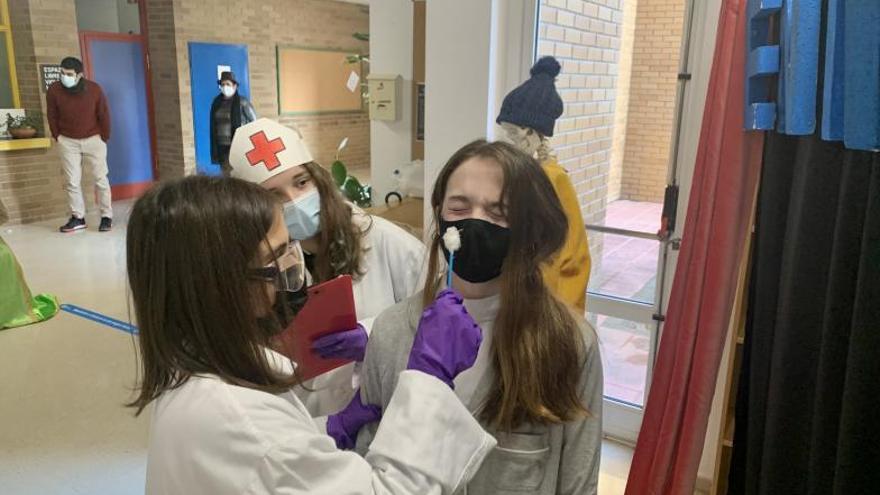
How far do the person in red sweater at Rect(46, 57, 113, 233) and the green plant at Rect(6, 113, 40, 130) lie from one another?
1.00ft

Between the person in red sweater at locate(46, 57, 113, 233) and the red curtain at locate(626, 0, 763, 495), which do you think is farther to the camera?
the person in red sweater at locate(46, 57, 113, 233)

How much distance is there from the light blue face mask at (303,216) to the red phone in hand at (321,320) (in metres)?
0.28

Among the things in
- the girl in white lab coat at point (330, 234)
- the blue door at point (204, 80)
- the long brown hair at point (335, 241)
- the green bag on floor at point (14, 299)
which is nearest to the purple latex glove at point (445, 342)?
the girl in white lab coat at point (330, 234)

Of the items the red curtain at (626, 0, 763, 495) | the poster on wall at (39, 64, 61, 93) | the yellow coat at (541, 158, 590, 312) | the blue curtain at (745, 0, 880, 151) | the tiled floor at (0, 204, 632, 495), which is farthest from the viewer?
the poster on wall at (39, 64, 61, 93)

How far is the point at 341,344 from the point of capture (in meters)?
1.65

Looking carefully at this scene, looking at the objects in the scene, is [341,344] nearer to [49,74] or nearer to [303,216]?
[303,216]

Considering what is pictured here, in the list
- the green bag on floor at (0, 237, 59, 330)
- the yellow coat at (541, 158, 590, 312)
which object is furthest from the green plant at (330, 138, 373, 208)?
the green bag on floor at (0, 237, 59, 330)

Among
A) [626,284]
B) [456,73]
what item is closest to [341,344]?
[456,73]

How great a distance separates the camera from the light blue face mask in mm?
1811

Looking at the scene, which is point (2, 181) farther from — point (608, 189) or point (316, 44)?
point (608, 189)

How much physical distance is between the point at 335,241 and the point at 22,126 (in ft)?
20.7

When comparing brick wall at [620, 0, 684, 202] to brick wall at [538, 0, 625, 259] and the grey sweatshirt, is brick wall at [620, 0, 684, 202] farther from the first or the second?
the grey sweatshirt

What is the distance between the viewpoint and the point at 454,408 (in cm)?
108

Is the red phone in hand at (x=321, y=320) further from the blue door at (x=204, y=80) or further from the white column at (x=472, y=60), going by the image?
the blue door at (x=204, y=80)
